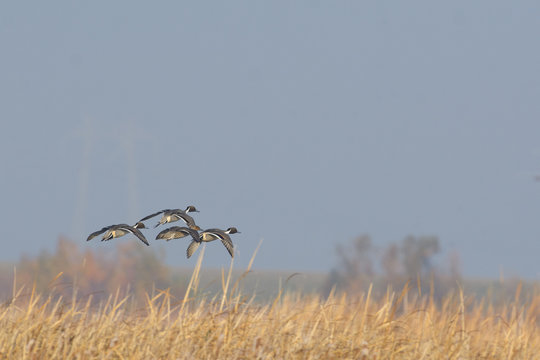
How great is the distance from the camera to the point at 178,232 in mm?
4117

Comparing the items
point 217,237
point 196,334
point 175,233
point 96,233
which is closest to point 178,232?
point 175,233

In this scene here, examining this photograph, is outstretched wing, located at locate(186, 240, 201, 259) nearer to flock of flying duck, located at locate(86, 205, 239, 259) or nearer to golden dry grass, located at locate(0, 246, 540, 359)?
flock of flying duck, located at locate(86, 205, 239, 259)

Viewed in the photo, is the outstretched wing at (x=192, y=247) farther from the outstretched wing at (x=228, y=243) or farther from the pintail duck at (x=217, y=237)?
the outstretched wing at (x=228, y=243)

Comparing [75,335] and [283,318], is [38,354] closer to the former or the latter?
[75,335]

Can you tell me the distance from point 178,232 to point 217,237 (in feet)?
0.72

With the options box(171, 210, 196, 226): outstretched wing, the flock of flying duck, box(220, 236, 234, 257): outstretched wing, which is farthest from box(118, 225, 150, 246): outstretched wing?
box(220, 236, 234, 257): outstretched wing

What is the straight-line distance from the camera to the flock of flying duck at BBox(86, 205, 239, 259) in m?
4.07

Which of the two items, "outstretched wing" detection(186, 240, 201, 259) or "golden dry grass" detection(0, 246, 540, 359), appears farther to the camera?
"golden dry grass" detection(0, 246, 540, 359)

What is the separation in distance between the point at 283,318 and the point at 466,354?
2.02 m

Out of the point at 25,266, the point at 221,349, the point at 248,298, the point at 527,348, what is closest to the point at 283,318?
Answer: the point at 248,298

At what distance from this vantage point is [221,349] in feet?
22.0

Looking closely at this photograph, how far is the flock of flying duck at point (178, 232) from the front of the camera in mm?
4074

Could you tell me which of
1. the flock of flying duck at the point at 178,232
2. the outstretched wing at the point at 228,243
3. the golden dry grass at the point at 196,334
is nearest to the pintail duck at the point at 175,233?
the flock of flying duck at the point at 178,232

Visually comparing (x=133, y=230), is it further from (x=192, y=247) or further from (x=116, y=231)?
(x=192, y=247)
